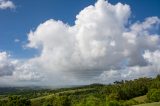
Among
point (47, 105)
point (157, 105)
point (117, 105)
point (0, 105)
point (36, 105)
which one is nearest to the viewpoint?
point (157, 105)

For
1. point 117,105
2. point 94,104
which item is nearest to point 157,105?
point 117,105

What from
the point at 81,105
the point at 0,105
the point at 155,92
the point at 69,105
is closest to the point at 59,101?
the point at 69,105

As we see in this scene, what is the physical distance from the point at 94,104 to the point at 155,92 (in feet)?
99.9

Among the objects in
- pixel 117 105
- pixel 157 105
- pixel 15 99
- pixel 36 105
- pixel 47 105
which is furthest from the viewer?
pixel 36 105

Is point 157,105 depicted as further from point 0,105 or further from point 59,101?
point 0,105

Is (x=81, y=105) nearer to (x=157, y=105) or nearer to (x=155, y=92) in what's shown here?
(x=155, y=92)

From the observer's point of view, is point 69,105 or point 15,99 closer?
point 15,99

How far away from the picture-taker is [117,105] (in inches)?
4779

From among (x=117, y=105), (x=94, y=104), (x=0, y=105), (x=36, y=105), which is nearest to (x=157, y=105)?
(x=117, y=105)

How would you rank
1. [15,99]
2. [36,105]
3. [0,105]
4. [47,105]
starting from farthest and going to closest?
[36,105] < [0,105] < [47,105] < [15,99]

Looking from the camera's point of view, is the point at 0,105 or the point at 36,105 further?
the point at 36,105

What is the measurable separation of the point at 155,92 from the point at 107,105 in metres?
33.3

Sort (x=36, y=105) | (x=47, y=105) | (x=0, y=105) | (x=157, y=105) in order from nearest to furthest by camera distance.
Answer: (x=157, y=105)
(x=47, y=105)
(x=0, y=105)
(x=36, y=105)

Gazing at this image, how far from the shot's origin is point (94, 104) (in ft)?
444
